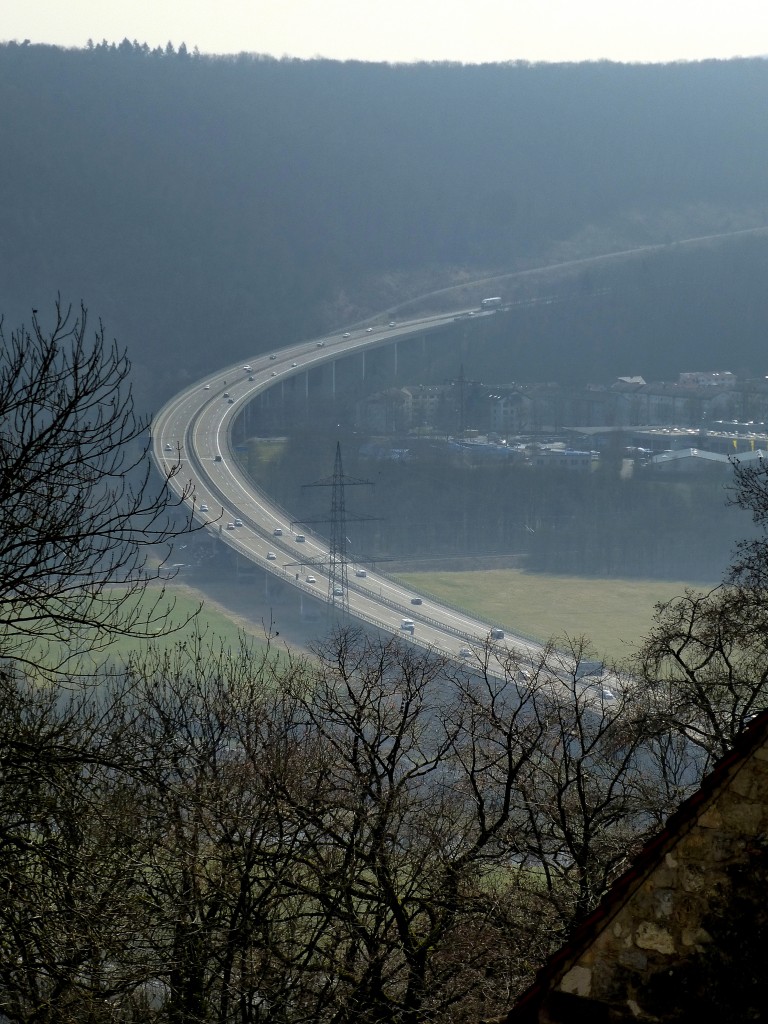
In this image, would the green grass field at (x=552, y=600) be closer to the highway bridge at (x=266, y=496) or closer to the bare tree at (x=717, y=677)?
the highway bridge at (x=266, y=496)

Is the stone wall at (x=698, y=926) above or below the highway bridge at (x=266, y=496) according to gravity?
above

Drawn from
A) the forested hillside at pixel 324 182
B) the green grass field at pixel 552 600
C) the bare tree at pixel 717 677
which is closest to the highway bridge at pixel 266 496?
the green grass field at pixel 552 600

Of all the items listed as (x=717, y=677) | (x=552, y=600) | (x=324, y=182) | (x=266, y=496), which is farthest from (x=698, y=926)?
(x=324, y=182)

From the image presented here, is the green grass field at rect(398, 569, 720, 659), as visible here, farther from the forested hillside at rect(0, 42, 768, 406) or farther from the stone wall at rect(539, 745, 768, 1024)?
the stone wall at rect(539, 745, 768, 1024)

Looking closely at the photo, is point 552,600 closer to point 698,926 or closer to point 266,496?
point 266,496

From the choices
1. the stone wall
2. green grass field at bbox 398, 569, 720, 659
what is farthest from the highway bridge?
the stone wall

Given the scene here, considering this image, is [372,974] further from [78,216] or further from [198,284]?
[78,216]
